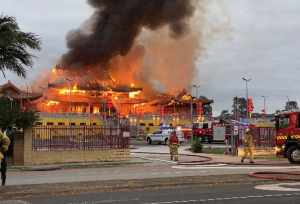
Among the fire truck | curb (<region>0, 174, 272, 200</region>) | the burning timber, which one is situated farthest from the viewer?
the burning timber

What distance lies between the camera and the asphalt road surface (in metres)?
10.9

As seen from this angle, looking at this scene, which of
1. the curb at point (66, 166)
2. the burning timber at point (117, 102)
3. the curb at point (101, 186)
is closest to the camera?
the curb at point (101, 186)

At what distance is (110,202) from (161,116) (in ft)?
246

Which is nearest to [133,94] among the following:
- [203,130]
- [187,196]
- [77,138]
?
[203,130]

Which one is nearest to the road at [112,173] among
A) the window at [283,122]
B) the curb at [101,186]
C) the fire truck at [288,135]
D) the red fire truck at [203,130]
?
the curb at [101,186]

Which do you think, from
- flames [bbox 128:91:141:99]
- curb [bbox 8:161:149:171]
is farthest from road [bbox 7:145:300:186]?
flames [bbox 128:91:141:99]

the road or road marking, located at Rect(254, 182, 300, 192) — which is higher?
road marking, located at Rect(254, 182, 300, 192)

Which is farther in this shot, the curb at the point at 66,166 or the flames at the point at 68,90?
the flames at the point at 68,90

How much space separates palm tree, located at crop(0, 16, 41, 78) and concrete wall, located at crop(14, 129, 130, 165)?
3856mm

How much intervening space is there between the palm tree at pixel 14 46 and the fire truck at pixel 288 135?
433 inches

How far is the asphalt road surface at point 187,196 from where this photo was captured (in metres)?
10.9

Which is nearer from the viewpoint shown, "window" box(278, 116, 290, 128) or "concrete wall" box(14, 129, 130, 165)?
"concrete wall" box(14, 129, 130, 165)

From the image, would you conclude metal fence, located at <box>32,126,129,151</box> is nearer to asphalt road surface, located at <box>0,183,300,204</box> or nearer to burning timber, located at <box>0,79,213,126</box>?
asphalt road surface, located at <box>0,183,300,204</box>

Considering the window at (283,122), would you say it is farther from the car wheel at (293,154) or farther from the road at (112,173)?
the road at (112,173)
